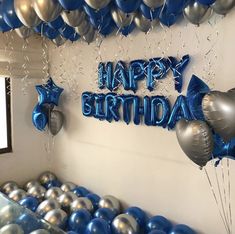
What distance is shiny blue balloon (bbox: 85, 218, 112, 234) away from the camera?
2.43 metres

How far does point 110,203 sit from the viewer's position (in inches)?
117

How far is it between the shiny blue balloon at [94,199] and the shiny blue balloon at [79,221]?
0.35 meters

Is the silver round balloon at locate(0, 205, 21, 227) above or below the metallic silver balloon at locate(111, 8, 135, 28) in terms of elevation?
below

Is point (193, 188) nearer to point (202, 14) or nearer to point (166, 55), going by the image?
point (166, 55)

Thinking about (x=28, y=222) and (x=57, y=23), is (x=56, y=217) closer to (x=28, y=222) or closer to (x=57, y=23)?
(x=28, y=222)

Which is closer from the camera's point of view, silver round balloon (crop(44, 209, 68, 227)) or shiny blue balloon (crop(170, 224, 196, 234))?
shiny blue balloon (crop(170, 224, 196, 234))

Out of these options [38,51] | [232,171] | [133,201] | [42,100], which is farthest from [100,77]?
[232,171]

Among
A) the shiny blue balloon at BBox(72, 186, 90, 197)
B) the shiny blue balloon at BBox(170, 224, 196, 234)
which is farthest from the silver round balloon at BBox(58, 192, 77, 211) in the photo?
the shiny blue balloon at BBox(170, 224, 196, 234)

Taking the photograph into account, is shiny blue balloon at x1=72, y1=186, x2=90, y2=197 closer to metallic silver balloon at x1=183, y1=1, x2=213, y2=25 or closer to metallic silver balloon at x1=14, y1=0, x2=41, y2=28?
metallic silver balloon at x1=14, y1=0, x2=41, y2=28

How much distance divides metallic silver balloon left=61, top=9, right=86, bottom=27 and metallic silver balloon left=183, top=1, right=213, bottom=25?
75 centimetres

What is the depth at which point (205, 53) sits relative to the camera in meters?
2.27

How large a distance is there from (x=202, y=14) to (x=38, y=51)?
242cm

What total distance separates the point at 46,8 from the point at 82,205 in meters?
2.01

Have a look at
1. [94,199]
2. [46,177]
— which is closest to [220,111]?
[94,199]
